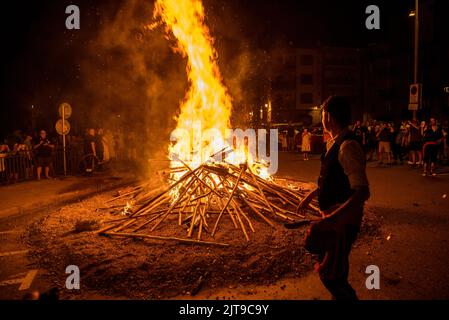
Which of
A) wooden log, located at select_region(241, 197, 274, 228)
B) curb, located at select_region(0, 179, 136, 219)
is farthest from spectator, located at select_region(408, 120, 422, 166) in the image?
curb, located at select_region(0, 179, 136, 219)

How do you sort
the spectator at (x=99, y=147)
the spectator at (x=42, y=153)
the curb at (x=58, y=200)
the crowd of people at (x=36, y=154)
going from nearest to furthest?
the curb at (x=58, y=200) → the crowd of people at (x=36, y=154) → the spectator at (x=42, y=153) → the spectator at (x=99, y=147)

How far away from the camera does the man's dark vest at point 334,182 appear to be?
334cm

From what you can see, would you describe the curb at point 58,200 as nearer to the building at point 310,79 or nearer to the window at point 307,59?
the building at point 310,79

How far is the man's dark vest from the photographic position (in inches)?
132

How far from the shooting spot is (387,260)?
18.0 ft

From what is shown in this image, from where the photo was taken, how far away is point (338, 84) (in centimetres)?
6050

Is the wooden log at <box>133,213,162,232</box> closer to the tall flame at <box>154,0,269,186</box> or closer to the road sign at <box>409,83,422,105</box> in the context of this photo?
the tall flame at <box>154,0,269,186</box>

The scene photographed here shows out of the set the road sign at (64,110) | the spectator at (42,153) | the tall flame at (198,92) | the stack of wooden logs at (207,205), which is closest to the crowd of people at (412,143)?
the tall flame at (198,92)

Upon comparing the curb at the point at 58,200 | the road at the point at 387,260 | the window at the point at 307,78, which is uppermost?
the window at the point at 307,78
